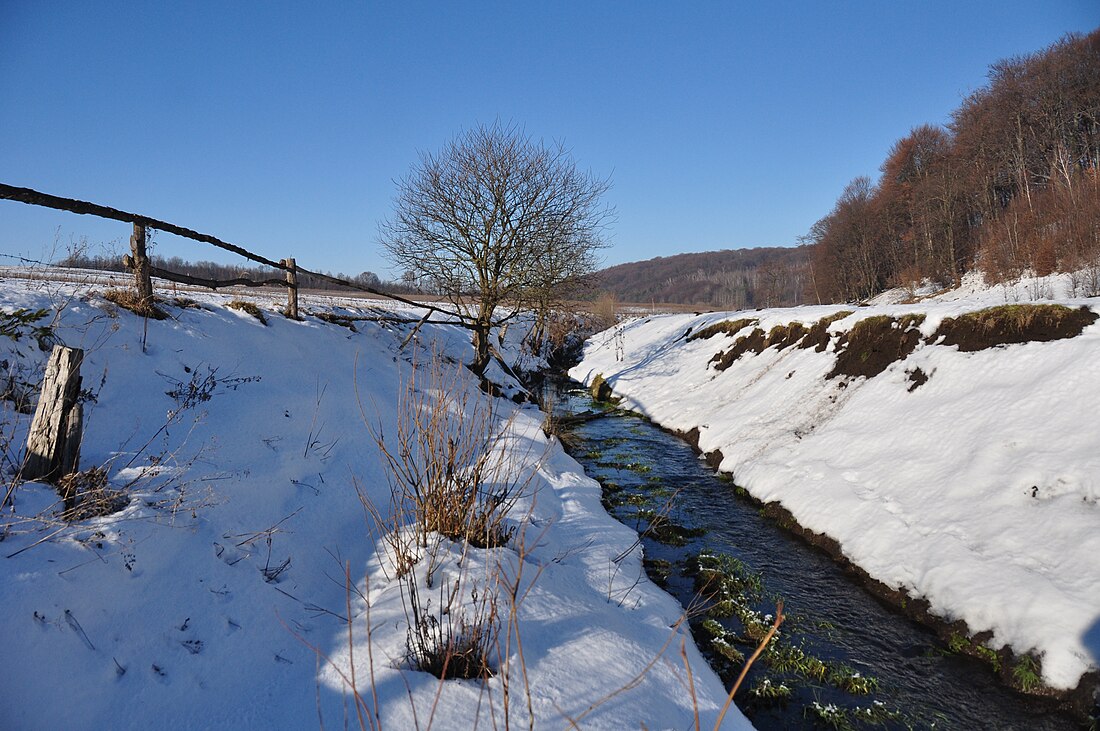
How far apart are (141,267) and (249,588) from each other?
16.3 ft

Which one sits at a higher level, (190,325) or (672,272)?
(672,272)

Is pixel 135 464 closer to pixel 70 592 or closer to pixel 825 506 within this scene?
pixel 70 592

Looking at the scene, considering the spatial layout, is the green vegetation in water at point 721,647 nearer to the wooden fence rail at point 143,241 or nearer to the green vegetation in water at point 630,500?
the green vegetation in water at point 630,500

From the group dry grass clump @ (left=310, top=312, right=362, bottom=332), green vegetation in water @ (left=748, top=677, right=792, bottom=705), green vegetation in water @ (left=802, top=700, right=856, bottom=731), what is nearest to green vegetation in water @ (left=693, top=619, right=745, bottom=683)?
green vegetation in water @ (left=748, top=677, right=792, bottom=705)

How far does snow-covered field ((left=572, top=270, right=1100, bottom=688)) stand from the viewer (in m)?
3.97

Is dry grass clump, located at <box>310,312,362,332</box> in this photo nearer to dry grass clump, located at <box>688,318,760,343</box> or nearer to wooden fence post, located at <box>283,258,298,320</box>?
wooden fence post, located at <box>283,258,298,320</box>

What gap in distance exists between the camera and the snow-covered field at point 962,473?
397cm

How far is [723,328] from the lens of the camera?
18.6m

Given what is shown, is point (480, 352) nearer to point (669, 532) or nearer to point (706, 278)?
point (669, 532)

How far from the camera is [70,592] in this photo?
7.46ft

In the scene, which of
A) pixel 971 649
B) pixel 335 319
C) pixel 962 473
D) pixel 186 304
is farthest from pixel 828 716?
pixel 335 319

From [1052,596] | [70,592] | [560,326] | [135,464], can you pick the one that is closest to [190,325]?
[135,464]

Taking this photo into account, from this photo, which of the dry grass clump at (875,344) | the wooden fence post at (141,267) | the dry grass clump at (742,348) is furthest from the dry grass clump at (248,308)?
the dry grass clump at (742,348)

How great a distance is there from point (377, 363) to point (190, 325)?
11.5ft
